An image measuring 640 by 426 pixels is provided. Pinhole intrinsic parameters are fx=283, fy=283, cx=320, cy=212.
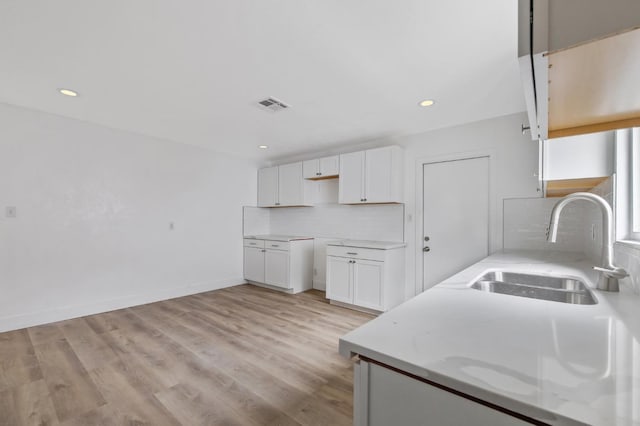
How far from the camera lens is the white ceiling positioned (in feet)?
5.23

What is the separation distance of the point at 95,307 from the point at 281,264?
241 centimetres

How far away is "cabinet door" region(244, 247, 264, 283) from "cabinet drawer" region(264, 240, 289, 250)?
0.18 meters

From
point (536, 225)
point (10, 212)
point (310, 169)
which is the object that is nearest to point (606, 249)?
point (536, 225)

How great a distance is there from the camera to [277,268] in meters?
4.58

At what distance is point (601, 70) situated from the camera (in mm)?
588

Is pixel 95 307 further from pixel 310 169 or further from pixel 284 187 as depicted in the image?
pixel 310 169

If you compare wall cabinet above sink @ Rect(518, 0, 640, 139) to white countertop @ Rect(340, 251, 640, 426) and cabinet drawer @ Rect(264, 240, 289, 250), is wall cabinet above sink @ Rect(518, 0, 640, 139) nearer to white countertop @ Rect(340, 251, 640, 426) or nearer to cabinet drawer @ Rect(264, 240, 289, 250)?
white countertop @ Rect(340, 251, 640, 426)

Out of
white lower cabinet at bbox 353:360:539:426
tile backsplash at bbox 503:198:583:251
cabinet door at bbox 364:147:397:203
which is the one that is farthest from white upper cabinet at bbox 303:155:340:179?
white lower cabinet at bbox 353:360:539:426

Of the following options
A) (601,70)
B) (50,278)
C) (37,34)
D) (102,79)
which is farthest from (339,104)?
(50,278)

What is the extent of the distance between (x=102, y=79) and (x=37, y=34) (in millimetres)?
569

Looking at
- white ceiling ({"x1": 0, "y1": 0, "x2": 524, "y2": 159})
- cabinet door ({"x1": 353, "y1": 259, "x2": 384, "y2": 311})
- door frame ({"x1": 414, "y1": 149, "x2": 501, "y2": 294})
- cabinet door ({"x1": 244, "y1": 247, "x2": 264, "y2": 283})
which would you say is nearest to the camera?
white ceiling ({"x1": 0, "y1": 0, "x2": 524, "y2": 159})

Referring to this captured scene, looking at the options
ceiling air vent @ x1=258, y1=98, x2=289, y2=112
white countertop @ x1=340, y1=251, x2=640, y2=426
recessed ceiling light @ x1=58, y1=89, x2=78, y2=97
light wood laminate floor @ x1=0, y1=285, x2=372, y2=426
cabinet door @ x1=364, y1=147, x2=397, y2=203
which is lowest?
light wood laminate floor @ x1=0, y1=285, x2=372, y2=426

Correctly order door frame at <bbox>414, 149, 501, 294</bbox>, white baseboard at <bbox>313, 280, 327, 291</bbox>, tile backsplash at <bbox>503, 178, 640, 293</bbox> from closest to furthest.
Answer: tile backsplash at <bbox>503, 178, 640, 293</bbox> → door frame at <bbox>414, 149, 501, 294</bbox> → white baseboard at <bbox>313, 280, 327, 291</bbox>

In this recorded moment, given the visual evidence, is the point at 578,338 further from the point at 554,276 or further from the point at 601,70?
the point at 554,276
